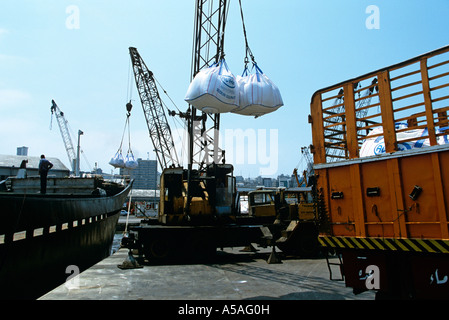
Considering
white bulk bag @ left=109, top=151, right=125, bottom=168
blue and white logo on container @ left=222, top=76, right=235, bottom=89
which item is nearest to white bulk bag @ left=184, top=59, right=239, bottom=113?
blue and white logo on container @ left=222, top=76, right=235, bottom=89

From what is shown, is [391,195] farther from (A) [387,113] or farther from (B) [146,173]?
(B) [146,173]

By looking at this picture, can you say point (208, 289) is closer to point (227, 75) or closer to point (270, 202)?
point (227, 75)

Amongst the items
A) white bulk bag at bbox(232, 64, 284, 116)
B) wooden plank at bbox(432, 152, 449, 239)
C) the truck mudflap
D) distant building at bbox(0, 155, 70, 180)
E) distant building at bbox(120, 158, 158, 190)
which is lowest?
the truck mudflap

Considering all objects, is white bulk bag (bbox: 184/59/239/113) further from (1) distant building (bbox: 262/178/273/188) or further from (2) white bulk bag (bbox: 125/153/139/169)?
(1) distant building (bbox: 262/178/273/188)

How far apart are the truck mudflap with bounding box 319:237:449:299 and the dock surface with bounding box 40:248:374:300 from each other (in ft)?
4.95

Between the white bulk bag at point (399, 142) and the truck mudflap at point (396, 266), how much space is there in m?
1.33

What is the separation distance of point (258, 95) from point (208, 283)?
16.3 feet

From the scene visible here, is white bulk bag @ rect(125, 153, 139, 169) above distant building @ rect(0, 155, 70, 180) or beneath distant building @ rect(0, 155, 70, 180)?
beneath

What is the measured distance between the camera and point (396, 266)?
4285mm

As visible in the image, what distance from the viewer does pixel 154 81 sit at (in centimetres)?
3462

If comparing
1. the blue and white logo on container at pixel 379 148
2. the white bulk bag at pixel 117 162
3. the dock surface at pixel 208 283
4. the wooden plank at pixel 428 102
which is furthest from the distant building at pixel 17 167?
the wooden plank at pixel 428 102

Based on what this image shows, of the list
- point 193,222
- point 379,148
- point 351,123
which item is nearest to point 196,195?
point 193,222

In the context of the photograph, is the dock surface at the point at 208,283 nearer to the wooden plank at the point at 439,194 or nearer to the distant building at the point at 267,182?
the wooden plank at the point at 439,194

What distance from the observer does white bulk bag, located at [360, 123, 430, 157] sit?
4.36 m
